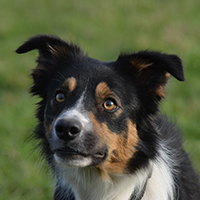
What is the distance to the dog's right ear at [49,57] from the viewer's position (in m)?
4.29

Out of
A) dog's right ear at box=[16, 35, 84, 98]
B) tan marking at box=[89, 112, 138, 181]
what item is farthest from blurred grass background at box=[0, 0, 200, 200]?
tan marking at box=[89, 112, 138, 181]

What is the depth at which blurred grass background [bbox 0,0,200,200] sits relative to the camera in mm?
5648

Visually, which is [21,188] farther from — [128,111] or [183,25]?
[183,25]

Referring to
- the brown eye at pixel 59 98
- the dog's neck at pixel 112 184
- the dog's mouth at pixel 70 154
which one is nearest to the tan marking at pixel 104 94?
the brown eye at pixel 59 98

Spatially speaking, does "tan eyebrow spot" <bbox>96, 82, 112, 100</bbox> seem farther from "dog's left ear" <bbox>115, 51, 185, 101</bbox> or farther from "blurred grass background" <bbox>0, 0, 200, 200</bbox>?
"blurred grass background" <bbox>0, 0, 200, 200</bbox>

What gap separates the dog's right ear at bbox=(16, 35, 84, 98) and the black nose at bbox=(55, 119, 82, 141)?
3.20 ft

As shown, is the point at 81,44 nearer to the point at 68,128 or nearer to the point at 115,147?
the point at 115,147

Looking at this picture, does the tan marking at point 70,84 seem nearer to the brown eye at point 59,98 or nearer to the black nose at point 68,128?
the brown eye at point 59,98

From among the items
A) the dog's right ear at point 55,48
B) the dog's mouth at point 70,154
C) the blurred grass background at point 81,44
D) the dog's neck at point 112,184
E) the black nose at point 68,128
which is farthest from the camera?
the blurred grass background at point 81,44

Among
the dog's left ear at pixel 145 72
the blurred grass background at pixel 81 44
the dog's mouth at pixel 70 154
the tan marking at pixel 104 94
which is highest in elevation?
the dog's left ear at pixel 145 72

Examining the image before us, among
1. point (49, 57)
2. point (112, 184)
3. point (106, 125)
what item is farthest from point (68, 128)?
point (49, 57)

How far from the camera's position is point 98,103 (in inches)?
147

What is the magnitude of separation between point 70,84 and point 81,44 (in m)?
6.59

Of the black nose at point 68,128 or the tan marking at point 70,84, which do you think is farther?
the tan marking at point 70,84
